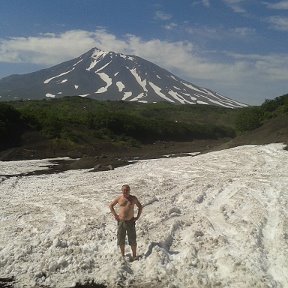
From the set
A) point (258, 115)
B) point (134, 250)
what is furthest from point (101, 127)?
point (134, 250)

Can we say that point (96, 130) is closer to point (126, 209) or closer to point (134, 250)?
point (126, 209)

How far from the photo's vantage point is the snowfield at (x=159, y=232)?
12602 mm

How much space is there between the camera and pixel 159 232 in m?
15.9

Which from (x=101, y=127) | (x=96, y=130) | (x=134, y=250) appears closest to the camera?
(x=134, y=250)

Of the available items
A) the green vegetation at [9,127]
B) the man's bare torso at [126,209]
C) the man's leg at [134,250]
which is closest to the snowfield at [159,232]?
the man's leg at [134,250]

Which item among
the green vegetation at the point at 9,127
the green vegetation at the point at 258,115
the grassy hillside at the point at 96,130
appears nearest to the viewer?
the green vegetation at the point at 9,127

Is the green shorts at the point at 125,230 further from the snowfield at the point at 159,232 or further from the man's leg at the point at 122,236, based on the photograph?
the snowfield at the point at 159,232

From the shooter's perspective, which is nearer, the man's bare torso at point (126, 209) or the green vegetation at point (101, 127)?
the man's bare torso at point (126, 209)

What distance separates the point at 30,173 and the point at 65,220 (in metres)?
16.1

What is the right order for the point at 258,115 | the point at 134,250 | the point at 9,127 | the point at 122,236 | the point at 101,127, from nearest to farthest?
the point at 134,250 → the point at 122,236 → the point at 9,127 → the point at 101,127 → the point at 258,115

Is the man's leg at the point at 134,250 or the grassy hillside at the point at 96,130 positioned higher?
the man's leg at the point at 134,250

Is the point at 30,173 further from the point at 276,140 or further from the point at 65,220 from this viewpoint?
the point at 276,140

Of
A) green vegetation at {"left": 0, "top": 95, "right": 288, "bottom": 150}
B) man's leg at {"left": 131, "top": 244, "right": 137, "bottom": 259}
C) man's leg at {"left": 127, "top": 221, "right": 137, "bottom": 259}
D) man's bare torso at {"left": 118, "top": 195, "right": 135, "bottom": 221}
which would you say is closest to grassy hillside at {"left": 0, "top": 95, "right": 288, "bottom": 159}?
green vegetation at {"left": 0, "top": 95, "right": 288, "bottom": 150}

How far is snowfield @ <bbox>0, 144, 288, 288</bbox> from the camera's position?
41.3ft
